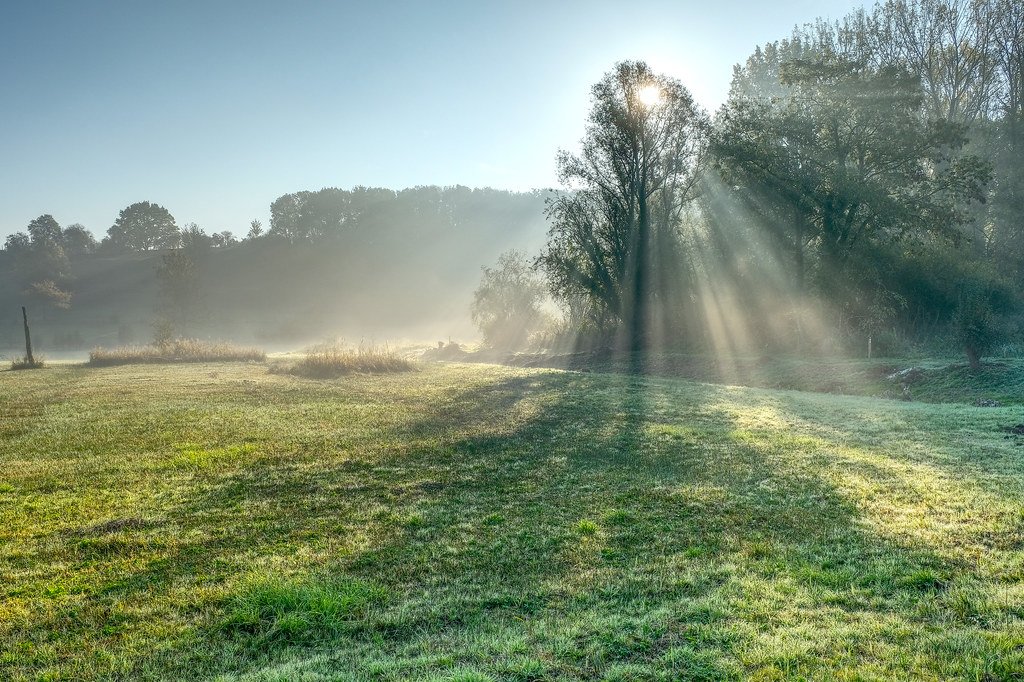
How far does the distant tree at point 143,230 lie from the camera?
126m

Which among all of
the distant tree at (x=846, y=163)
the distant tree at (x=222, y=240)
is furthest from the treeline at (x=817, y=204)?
the distant tree at (x=222, y=240)

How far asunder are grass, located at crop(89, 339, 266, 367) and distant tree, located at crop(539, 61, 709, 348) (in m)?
19.7

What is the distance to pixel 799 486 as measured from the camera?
29.8 feet

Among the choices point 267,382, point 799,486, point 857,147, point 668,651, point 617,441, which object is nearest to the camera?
point 668,651

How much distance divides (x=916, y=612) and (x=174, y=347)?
38062 millimetres

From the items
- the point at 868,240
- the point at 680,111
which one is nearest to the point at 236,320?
the point at 680,111

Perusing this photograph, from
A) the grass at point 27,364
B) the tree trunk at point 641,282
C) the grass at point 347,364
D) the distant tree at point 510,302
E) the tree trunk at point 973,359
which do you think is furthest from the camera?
the distant tree at point 510,302

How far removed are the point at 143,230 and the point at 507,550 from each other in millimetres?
147340

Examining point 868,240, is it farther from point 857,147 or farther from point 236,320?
point 236,320

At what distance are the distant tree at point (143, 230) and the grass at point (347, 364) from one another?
117880 mm

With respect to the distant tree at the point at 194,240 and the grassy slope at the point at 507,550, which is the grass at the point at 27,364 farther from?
the distant tree at the point at 194,240

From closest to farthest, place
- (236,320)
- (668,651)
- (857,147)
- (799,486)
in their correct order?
(668,651) < (799,486) < (857,147) < (236,320)

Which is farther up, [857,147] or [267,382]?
[857,147]

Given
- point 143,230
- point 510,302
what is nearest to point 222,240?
point 143,230
